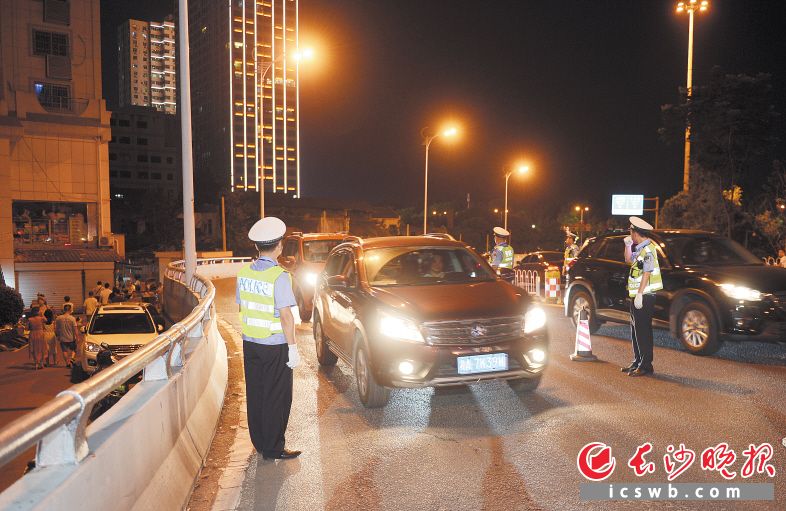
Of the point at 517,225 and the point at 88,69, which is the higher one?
the point at 88,69

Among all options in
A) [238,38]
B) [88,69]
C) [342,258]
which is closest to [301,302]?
[342,258]

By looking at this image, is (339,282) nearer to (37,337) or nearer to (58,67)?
(37,337)

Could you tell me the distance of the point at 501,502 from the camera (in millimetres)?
4195

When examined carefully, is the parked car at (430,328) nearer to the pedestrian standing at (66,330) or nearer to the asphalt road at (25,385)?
the asphalt road at (25,385)

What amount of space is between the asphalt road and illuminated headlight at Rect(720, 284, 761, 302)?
1393 centimetres

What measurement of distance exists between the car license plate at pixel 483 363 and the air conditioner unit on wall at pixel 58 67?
149 feet

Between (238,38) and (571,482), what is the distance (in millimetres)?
178899

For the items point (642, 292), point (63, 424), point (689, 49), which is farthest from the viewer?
point (689, 49)

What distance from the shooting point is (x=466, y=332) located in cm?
623

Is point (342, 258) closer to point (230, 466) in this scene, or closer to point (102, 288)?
point (230, 466)

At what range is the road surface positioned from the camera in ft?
14.3

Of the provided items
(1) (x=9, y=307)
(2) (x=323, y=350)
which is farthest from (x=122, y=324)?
(1) (x=9, y=307)

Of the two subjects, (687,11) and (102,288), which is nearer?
(102,288)

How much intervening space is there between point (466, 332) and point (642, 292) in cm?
297
